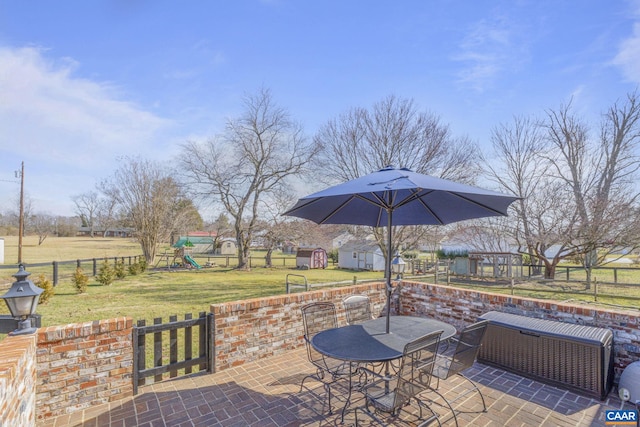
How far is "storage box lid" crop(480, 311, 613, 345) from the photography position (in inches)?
133

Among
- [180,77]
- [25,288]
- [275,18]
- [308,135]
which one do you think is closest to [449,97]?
[275,18]

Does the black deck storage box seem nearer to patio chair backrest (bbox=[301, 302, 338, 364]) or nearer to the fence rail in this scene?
patio chair backrest (bbox=[301, 302, 338, 364])

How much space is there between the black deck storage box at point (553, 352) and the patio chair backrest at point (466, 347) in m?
1.26

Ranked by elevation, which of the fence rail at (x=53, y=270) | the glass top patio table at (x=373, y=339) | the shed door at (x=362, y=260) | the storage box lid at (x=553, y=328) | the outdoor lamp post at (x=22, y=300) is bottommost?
the shed door at (x=362, y=260)

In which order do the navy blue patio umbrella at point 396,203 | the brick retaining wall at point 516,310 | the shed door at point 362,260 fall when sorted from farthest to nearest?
the shed door at point 362,260 < the brick retaining wall at point 516,310 < the navy blue patio umbrella at point 396,203

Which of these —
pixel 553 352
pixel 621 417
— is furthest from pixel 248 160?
pixel 621 417

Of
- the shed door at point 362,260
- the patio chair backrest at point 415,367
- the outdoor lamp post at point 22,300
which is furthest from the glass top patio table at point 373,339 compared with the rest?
the shed door at point 362,260

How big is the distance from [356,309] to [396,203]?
62.8 inches

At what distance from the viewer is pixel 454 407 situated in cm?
315

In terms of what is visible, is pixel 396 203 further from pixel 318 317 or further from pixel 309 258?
pixel 309 258

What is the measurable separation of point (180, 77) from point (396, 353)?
29.7 ft

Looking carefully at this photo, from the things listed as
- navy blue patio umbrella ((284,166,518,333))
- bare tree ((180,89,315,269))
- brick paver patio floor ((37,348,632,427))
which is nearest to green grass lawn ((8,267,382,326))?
brick paver patio floor ((37,348,632,427))

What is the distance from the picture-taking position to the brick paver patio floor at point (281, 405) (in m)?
2.91

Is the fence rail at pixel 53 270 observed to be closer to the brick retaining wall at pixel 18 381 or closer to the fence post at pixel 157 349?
the fence post at pixel 157 349
